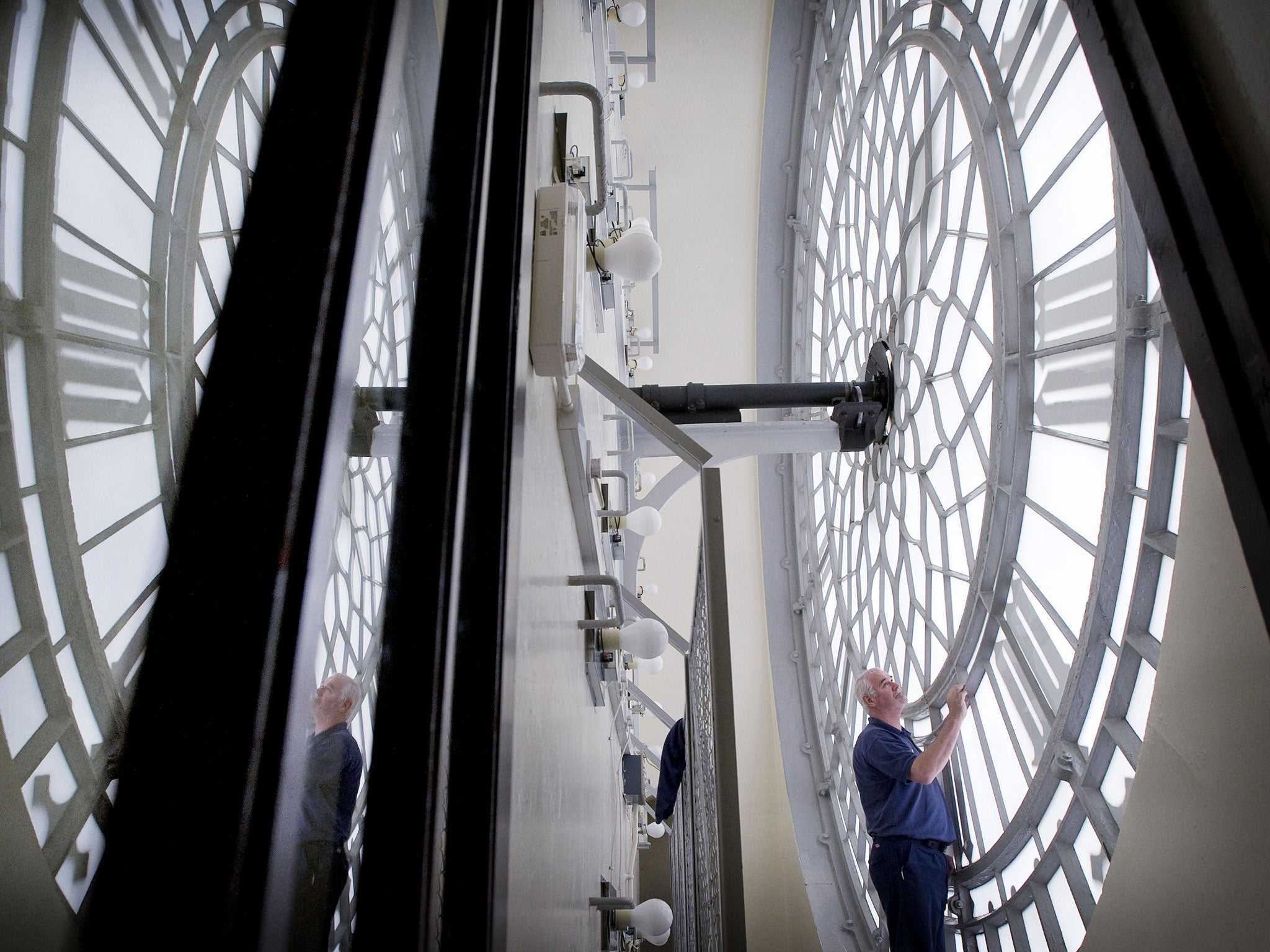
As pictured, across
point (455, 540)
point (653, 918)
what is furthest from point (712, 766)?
point (455, 540)

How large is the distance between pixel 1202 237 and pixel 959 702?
2310 mm

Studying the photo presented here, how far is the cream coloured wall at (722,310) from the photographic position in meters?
4.68

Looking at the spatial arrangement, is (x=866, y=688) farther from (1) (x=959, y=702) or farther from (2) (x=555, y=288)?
(2) (x=555, y=288)

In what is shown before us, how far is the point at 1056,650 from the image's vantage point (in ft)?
7.10

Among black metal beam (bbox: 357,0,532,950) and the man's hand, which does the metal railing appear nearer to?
black metal beam (bbox: 357,0,532,950)

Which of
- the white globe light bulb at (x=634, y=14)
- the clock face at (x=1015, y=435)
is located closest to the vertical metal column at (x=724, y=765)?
the clock face at (x=1015, y=435)

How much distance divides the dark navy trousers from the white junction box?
2.48 meters

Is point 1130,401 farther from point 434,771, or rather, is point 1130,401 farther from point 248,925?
point 248,925

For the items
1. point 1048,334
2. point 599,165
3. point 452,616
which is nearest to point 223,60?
point 452,616

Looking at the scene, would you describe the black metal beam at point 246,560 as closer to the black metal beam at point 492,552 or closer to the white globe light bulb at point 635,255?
the black metal beam at point 492,552

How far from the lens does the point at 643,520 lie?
2459 millimetres

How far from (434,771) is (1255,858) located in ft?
3.90

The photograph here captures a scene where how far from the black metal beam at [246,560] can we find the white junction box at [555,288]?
46 cm

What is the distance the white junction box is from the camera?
0.98 m
